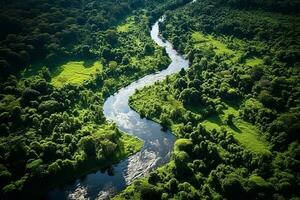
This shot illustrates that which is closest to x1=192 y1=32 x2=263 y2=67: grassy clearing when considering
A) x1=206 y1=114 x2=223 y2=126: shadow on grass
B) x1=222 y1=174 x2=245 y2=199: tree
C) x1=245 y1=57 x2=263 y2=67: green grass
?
x1=245 y1=57 x2=263 y2=67: green grass

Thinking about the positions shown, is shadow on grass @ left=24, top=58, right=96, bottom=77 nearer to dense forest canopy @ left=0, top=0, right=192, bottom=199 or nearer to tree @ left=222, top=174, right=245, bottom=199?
dense forest canopy @ left=0, top=0, right=192, bottom=199

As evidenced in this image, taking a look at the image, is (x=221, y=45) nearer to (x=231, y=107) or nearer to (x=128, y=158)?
(x=231, y=107)

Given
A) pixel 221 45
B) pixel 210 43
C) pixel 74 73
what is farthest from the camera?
pixel 210 43

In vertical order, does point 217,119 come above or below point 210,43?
below

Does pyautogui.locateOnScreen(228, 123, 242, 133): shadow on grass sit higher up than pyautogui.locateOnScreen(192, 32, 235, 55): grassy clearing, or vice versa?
pyautogui.locateOnScreen(192, 32, 235, 55): grassy clearing

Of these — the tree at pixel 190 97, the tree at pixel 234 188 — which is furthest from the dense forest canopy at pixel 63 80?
the tree at pixel 234 188

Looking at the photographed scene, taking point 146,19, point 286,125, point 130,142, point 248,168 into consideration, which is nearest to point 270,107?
point 286,125

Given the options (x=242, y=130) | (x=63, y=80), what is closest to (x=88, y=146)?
(x=242, y=130)
